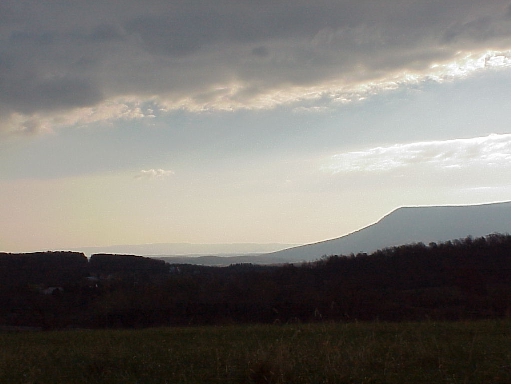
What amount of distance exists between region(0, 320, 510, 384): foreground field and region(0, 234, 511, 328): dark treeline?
4507mm

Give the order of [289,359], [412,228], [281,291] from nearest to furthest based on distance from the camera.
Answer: [289,359]
[281,291]
[412,228]

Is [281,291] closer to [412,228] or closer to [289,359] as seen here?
[289,359]

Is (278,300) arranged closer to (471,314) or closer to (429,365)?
(471,314)

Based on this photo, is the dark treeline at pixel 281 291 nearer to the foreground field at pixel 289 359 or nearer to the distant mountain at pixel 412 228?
the foreground field at pixel 289 359

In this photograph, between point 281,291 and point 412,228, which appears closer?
point 281,291

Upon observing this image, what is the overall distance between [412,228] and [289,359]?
49357mm

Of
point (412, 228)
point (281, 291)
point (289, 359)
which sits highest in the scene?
point (412, 228)

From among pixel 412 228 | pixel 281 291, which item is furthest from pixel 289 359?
pixel 412 228

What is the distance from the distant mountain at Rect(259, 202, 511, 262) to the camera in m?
42.1

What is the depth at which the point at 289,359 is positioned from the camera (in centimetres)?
672

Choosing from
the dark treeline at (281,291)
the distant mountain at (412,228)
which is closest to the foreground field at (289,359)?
the dark treeline at (281,291)

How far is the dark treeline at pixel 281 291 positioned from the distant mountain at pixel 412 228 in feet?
55.9

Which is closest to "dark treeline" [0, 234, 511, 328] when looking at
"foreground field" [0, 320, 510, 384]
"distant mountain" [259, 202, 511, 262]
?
"foreground field" [0, 320, 510, 384]

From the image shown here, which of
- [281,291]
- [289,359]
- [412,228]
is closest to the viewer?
[289,359]
